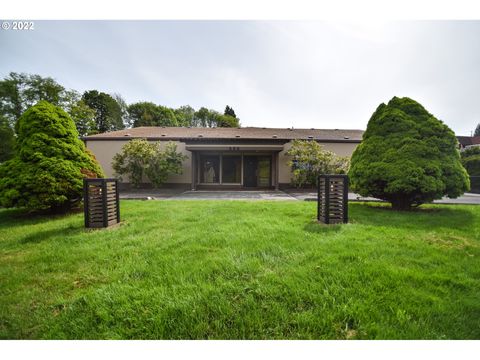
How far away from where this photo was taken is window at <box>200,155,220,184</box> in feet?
47.8

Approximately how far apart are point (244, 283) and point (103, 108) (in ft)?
147

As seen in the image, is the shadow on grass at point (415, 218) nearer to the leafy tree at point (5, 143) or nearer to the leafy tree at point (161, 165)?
the leafy tree at point (161, 165)

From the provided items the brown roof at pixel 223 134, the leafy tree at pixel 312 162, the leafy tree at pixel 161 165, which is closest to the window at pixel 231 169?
the brown roof at pixel 223 134

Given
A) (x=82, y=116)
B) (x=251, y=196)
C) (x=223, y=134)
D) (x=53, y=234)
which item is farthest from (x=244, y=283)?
(x=82, y=116)

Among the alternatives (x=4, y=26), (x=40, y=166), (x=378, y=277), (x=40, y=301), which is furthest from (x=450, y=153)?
A: (x=40, y=166)

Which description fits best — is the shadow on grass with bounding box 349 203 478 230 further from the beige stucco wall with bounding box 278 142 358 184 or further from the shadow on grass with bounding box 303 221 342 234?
the beige stucco wall with bounding box 278 142 358 184

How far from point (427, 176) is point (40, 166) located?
1091 cm

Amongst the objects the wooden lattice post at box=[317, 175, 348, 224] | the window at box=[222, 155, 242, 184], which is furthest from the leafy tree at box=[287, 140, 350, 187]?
the wooden lattice post at box=[317, 175, 348, 224]

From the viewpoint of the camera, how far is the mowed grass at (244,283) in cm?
177

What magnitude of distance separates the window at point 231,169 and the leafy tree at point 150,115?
2777cm

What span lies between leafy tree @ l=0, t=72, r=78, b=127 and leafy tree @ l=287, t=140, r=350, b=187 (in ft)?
92.3

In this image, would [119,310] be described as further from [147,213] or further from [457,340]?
[147,213]

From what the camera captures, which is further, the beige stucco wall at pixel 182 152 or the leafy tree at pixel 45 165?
the beige stucco wall at pixel 182 152

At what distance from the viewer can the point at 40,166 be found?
222 inches
